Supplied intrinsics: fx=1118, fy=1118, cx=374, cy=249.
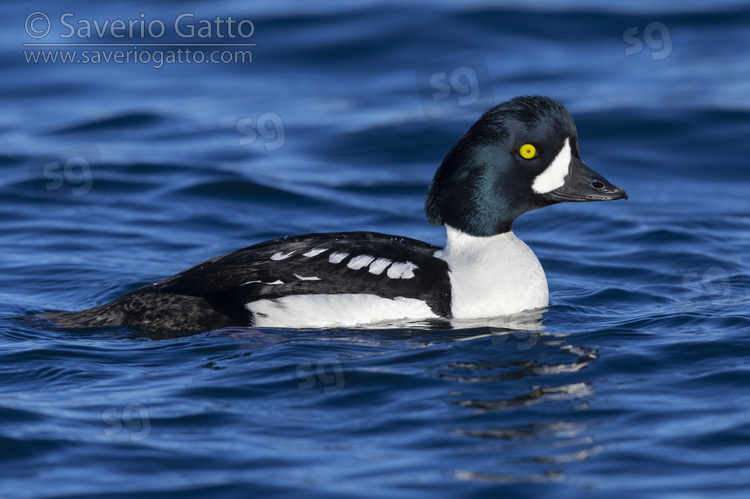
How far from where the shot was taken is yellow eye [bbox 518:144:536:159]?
7930 mm

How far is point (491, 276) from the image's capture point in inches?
308

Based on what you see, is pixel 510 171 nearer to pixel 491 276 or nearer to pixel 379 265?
pixel 491 276

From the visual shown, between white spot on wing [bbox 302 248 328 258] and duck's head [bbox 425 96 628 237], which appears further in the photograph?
duck's head [bbox 425 96 628 237]

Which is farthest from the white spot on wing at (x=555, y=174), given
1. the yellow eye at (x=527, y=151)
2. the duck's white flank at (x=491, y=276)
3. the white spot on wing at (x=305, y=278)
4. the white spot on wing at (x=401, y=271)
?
the white spot on wing at (x=305, y=278)

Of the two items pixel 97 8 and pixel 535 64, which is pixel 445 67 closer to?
pixel 535 64

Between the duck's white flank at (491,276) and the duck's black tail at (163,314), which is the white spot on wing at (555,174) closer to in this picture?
the duck's white flank at (491,276)

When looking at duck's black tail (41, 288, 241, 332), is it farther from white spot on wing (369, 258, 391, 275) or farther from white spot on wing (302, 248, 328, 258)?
white spot on wing (369, 258, 391, 275)

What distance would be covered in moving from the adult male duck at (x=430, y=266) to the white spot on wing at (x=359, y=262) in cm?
1

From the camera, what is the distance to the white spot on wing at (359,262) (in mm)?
7562

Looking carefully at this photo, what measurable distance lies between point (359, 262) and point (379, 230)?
3.87 metres

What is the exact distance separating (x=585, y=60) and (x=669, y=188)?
4256mm

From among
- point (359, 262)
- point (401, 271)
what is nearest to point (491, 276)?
point (401, 271)

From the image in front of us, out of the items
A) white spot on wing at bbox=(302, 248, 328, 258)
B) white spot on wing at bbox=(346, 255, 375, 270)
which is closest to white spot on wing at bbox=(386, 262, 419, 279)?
white spot on wing at bbox=(346, 255, 375, 270)

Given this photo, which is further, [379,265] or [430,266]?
[430,266]
